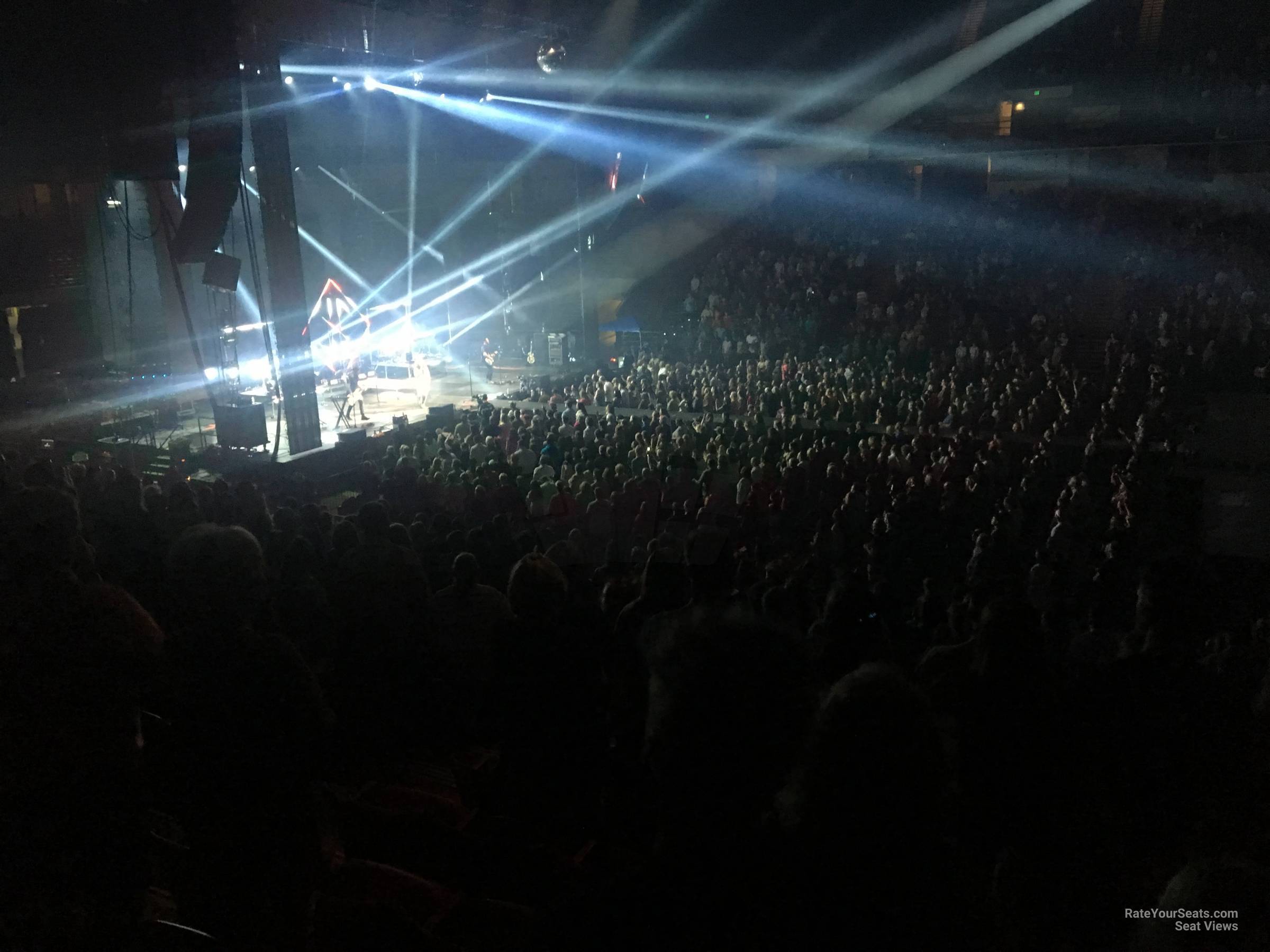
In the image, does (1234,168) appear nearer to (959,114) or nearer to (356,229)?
(959,114)

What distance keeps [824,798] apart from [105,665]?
2218 mm

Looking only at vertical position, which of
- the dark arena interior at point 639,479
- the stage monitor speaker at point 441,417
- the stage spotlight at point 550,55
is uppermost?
the stage spotlight at point 550,55

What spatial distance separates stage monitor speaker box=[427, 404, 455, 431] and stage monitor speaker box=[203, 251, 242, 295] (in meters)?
4.45

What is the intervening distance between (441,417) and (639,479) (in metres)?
8.36

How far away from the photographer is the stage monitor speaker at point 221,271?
434 inches

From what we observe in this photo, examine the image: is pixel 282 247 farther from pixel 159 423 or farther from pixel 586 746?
pixel 586 746

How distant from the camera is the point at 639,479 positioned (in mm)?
7773

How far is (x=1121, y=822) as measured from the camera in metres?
2.59

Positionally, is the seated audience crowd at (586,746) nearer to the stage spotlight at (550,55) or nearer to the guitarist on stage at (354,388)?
the guitarist on stage at (354,388)

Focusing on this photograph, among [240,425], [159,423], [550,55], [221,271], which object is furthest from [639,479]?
[159,423]

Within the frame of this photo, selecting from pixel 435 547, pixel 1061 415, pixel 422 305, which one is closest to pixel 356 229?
pixel 422 305

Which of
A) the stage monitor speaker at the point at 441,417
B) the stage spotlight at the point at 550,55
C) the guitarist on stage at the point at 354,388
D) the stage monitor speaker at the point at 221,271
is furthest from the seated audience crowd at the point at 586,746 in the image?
the stage spotlight at the point at 550,55

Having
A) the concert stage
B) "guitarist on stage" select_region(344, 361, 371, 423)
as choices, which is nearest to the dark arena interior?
the concert stage

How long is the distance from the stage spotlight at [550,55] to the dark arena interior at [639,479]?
0.11m
